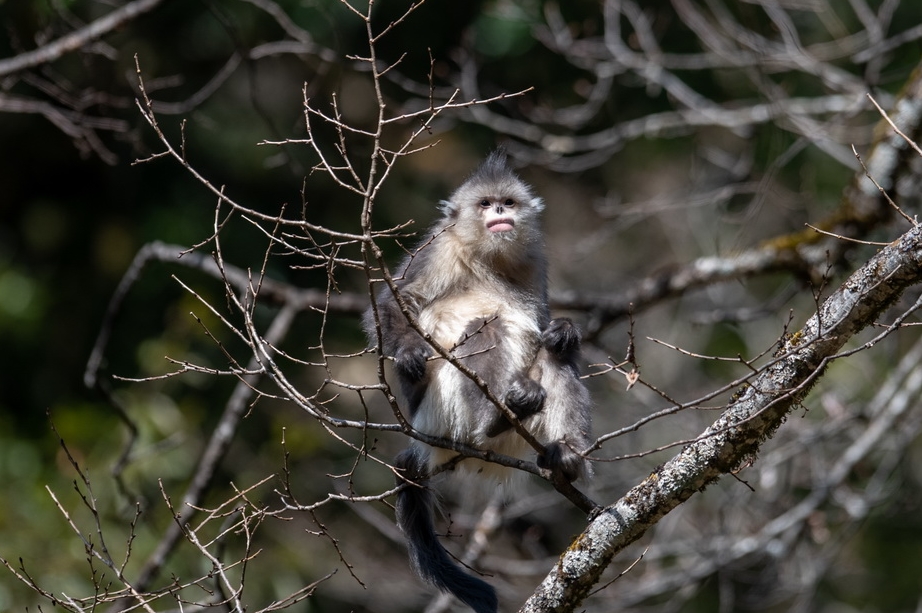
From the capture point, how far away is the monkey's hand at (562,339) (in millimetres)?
4770

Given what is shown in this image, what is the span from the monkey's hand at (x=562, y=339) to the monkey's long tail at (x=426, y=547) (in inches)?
30.8

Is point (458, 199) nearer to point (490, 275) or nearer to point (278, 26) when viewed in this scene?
point (490, 275)

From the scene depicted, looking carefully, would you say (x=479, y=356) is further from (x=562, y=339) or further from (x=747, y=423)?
(x=747, y=423)

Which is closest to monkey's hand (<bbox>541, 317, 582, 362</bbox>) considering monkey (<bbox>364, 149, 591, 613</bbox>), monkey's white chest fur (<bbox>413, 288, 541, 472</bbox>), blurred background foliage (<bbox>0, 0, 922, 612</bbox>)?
monkey (<bbox>364, 149, 591, 613</bbox>)

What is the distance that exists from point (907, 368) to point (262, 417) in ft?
18.8

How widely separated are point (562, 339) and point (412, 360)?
0.74 meters

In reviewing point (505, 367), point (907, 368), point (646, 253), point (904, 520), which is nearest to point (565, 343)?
point (505, 367)

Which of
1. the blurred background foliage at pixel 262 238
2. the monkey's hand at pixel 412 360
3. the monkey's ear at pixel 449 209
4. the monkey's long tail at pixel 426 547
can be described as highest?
the blurred background foliage at pixel 262 238

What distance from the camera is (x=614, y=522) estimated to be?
3.66 metres

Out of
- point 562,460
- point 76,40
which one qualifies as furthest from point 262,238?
point 562,460

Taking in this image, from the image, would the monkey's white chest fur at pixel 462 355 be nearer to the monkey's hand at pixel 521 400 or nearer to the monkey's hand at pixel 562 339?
the monkey's hand at pixel 521 400

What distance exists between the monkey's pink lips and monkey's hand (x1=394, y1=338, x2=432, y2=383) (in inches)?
34.8

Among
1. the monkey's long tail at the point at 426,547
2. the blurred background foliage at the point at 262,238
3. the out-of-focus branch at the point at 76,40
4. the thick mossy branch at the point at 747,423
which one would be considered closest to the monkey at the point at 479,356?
the monkey's long tail at the point at 426,547

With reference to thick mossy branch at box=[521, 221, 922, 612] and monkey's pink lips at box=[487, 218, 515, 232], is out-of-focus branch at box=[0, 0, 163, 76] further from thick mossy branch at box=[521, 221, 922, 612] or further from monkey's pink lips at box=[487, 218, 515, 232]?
thick mossy branch at box=[521, 221, 922, 612]
